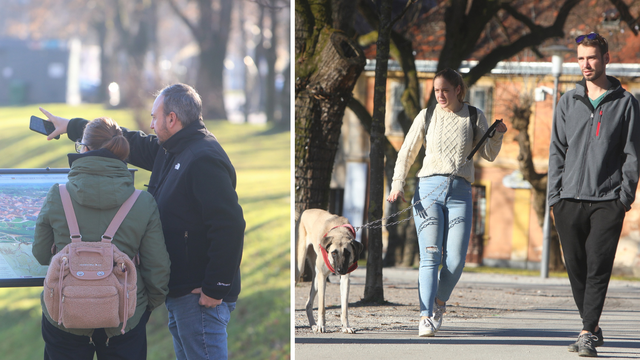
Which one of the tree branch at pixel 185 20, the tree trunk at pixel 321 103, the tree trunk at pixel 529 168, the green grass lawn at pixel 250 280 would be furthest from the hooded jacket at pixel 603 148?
the tree branch at pixel 185 20

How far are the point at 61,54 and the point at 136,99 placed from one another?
980 inches

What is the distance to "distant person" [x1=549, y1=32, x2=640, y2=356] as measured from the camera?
517 centimetres

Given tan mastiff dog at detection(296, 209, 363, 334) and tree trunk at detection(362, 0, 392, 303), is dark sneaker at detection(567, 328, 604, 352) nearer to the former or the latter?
tan mastiff dog at detection(296, 209, 363, 334)

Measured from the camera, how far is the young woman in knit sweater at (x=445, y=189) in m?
5.57

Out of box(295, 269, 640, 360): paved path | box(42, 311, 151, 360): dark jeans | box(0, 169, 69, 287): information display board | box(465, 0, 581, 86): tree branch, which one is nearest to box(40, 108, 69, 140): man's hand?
box(0, 169, 69, 287): information display board

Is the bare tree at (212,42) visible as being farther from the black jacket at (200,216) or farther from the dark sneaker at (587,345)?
the black jacket at (200,216)

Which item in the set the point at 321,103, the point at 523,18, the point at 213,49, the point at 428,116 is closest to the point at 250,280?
the point at 321,103

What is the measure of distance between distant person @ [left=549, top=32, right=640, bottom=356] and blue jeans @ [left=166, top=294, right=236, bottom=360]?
8.06ft

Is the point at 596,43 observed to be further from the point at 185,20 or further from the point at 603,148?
the point at 185,20

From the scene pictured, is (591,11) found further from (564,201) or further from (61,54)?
(61,54)

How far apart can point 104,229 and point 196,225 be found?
0.54m

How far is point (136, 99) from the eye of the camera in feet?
98.6

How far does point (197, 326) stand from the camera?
4.34 meters

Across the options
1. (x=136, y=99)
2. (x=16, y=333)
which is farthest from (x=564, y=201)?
(x=136, y=99)
